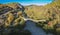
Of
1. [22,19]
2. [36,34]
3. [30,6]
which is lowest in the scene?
[36,34]

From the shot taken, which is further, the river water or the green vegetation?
the river water

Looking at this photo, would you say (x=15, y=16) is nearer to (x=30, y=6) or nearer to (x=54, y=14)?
(x=30, y=6)

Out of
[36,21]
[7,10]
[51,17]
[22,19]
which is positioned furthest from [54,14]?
[7,10]

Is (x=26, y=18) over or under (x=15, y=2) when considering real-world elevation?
under

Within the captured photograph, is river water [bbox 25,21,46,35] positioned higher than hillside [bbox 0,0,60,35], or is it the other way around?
hillside [bbox 0,0,60,35]

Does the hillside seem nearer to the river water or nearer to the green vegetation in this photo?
the green vegetation

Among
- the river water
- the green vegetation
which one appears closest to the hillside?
the green vegetation

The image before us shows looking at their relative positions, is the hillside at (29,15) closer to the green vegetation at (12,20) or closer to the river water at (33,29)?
the green vegetation at (12,20)

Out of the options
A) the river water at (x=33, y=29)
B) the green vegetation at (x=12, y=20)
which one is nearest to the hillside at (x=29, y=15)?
the green vegetation at (x=12, y=20)
